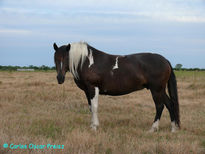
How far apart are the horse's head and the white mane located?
124 mm

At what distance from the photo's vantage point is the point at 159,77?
625 centimetres

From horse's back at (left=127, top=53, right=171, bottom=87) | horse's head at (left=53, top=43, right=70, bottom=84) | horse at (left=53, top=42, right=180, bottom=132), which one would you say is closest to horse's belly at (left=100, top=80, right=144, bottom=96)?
horse at (left=53, top=42, right=180, bottom=132)

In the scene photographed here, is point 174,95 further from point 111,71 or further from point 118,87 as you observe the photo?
point 111,71

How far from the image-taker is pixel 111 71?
20.4ft

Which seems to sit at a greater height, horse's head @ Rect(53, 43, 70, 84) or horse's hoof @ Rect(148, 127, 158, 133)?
horse's head @ Rect(53, 43, 70, 84)

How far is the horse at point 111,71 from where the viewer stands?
6.16m

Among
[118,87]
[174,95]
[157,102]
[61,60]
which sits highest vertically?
[61,60]

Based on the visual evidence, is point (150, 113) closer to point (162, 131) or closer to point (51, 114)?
point (162, 131)

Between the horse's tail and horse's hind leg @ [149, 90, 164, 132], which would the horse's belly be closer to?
horse's hind leg @ [149, 90, 164, 132]

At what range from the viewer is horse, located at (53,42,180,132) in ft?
20.2

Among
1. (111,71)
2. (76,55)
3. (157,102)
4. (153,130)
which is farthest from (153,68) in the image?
(76,55)

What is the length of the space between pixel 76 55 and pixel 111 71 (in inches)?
37.1

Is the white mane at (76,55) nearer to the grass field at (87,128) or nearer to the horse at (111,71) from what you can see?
the horse at (111,71)

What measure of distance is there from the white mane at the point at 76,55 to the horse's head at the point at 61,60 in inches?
4.9
